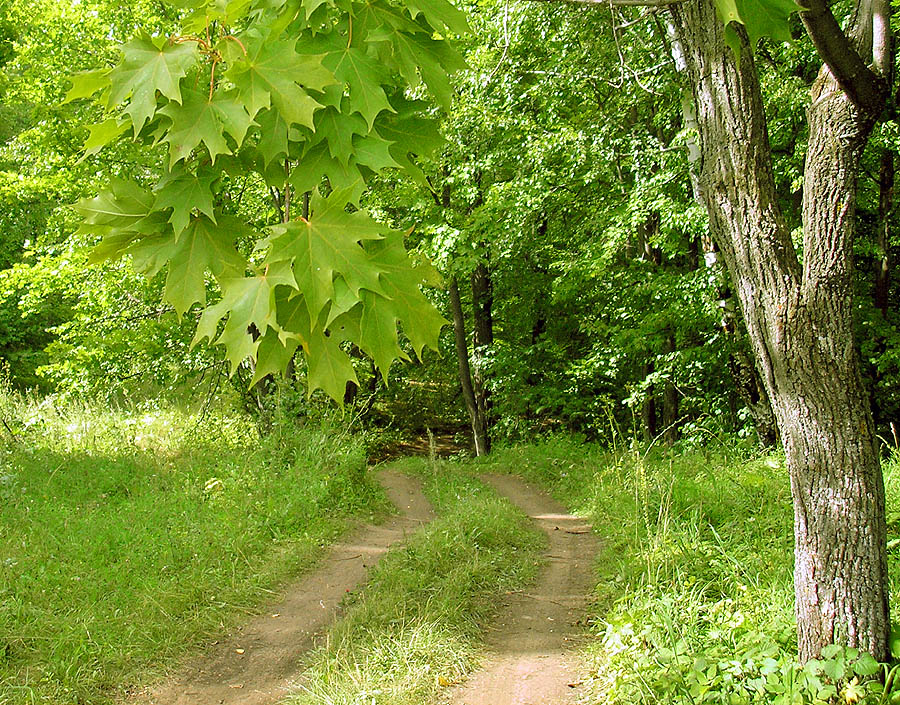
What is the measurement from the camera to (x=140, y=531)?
593 centimetres

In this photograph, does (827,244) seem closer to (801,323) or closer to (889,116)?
(801,323)

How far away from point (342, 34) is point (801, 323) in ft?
8.05

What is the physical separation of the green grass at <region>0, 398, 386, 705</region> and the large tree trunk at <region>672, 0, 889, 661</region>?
3.73 meters

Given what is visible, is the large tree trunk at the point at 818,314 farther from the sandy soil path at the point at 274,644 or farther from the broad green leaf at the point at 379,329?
the sandy soil path at the point at 274,644

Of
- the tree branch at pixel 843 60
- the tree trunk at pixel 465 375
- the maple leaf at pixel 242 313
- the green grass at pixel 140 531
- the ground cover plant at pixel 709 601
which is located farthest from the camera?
the tree trunk at pixel 465 375

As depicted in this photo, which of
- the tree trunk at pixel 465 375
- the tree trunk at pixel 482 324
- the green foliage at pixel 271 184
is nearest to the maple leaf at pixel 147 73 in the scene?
the green foliage at pixel 271 184

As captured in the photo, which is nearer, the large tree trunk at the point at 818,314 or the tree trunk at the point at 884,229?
the large tree trunk at the point at 818,314

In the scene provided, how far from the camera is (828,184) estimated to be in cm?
311

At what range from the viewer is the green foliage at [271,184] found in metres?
1.15

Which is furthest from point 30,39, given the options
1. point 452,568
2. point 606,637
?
point 606,637

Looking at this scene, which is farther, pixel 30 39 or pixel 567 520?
pixel 30 39

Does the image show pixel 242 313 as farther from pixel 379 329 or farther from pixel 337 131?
pixel 337 131

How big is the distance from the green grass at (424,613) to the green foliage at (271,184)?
10.5ft

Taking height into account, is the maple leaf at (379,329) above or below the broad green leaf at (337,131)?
below
